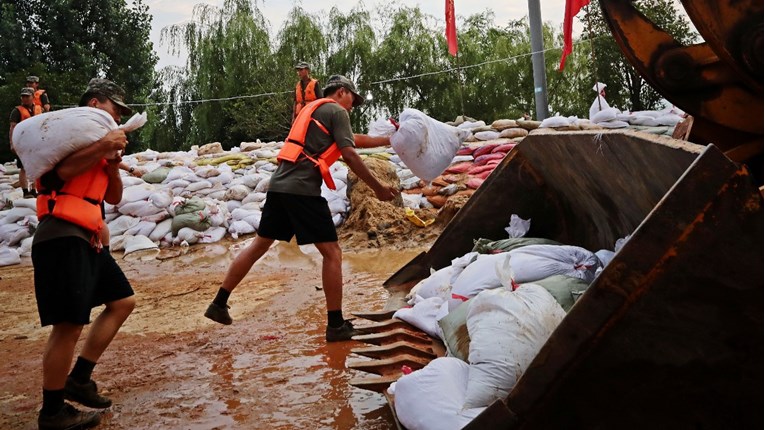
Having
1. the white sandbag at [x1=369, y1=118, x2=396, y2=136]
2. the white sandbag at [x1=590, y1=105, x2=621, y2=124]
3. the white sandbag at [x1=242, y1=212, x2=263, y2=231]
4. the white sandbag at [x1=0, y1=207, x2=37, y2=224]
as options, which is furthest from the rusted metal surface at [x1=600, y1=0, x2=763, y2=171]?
Answer: the white sandbag at [x1=0, y1=207, x2=37, y2=224]

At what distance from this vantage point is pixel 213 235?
8.86m

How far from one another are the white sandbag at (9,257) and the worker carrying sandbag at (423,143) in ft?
20.8

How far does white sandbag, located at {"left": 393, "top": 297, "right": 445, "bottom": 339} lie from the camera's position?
295 centimetres

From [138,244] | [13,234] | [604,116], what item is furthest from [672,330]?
[13,234]

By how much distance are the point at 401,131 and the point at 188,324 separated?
78.6 inches

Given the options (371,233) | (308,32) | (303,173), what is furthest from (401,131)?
(308,32)

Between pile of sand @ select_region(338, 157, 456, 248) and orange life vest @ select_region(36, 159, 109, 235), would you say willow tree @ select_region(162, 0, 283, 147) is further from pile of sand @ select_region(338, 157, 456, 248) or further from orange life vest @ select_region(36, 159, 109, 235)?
orange life vest @ select_region(36, 159, 109, 235)

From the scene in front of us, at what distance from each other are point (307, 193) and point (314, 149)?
0.26 meters

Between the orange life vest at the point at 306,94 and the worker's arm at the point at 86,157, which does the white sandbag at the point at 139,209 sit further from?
the worker's arm at the point at 86,157

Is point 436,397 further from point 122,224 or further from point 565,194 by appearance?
point 122,224

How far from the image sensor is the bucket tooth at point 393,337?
9.70 ft

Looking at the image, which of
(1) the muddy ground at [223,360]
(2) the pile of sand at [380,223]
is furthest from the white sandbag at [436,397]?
(2) the pile of sand at [380,223]

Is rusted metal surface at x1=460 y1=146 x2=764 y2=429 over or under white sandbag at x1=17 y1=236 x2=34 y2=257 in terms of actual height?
over

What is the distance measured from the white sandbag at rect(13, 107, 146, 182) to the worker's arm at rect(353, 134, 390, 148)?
5.13ft
